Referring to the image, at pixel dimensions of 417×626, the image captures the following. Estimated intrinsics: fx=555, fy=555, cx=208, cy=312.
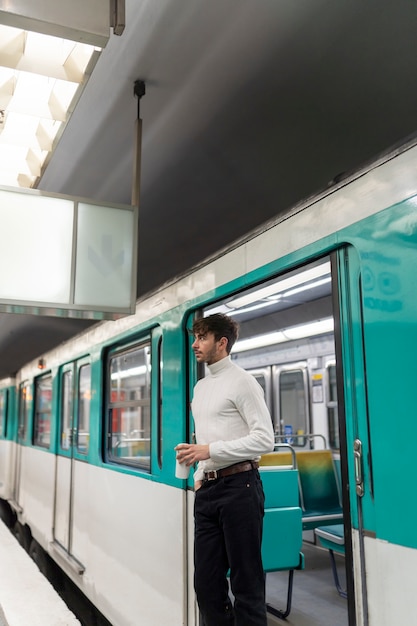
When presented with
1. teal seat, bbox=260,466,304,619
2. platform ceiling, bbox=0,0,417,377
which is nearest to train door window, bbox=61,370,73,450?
platform ceiling, bbox=0,0,417,377

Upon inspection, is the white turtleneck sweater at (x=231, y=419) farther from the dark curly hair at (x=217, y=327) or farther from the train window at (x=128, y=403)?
the train window at (x=128, y=403)

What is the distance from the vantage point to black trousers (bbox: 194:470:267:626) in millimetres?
2373

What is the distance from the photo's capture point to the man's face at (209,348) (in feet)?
8.84

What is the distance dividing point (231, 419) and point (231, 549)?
557 mm

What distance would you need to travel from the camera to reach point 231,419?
8.43ft

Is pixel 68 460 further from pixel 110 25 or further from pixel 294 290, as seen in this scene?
pixel 110 25

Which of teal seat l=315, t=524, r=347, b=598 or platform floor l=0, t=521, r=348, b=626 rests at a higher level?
teal seat l=315, t=524, r=347, b=598

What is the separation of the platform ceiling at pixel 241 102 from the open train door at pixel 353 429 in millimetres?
560

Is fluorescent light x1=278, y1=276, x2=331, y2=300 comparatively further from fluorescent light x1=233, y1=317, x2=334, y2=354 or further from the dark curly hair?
the dark curly hair

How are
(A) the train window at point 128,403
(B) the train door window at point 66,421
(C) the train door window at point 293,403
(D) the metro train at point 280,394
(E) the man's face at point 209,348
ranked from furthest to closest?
(C) the train door window at point 293,403 < (B) the train door window at point 66,421 < (A) the train window at point 128,403 < (E) the man's face at point 209,348 < (D) the metro train at point 280,394

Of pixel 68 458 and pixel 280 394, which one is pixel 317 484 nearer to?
pixel 280 394

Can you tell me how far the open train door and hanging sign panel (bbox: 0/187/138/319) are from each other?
156cm

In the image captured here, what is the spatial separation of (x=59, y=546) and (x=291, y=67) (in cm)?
541

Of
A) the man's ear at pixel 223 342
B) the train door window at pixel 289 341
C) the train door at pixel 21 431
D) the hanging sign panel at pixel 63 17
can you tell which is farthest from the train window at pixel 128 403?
the train door at pixel 21 431
